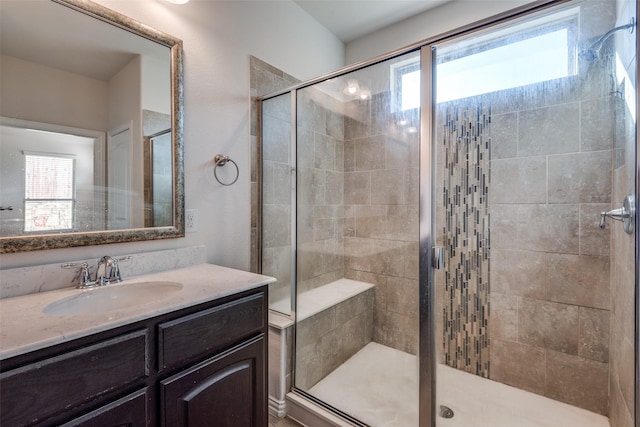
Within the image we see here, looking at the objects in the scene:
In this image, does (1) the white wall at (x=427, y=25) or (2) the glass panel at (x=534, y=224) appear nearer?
(2) the glass panel at (x=534, y=224)

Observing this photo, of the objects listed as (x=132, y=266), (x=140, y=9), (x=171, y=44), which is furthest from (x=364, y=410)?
(x=140, y=9)

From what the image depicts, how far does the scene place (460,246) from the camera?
1.91 meters

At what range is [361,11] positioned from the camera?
2219 mm

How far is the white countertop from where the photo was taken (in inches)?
27.3

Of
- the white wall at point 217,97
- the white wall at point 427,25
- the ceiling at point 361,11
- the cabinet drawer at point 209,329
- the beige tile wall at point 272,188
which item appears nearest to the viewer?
the cabinet drawer at point 209,329

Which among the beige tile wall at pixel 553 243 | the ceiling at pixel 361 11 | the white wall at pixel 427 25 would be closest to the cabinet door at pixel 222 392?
the beige tile wall at pixel 553 243

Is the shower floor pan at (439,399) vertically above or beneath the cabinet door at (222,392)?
beneath

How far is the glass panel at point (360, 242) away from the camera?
1659mm

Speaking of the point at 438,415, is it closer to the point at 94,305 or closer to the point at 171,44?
the point at 94,305

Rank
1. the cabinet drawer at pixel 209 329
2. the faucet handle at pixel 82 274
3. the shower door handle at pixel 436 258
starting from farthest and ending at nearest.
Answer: the shower door handle at pixel 436 258
the faucet handle at pixel 82 274
the cabinet drawer at pixel 209 329

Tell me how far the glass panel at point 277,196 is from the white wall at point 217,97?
0.42 feet

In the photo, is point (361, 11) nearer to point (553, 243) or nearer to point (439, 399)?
point (553, 243)

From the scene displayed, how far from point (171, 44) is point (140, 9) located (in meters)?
0.17

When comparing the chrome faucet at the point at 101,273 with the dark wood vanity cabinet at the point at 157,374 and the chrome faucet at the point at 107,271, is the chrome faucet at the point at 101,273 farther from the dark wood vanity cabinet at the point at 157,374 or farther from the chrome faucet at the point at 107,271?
the dark wood vanity cabinet at the point at 157,374
